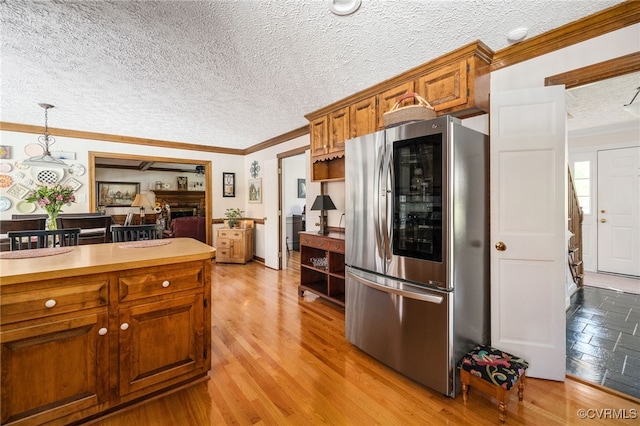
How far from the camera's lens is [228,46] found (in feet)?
7.14

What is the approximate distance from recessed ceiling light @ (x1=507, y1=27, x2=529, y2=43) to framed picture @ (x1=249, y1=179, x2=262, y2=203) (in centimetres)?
480

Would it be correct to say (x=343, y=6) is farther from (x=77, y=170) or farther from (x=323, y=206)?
(x=77, y=170)

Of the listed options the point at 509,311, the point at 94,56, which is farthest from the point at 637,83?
the point at 94,56

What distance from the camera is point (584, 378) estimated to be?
78.0 inches

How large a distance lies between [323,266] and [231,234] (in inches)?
114

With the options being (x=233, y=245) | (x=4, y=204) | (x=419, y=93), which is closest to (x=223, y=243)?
(x=233, y=245)

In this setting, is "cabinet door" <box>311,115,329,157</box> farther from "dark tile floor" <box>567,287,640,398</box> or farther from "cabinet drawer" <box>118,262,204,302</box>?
"dark tile floor" <box>567,287,640,398</box>

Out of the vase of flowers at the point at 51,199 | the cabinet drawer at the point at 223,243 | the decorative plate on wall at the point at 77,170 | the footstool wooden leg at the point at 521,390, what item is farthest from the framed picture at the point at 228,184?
the footstool wooden leg at the point at 521,390

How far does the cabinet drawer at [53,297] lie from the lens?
4.31 ft

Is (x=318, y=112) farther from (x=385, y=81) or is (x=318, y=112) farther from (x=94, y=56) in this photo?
(x=94, y=56)

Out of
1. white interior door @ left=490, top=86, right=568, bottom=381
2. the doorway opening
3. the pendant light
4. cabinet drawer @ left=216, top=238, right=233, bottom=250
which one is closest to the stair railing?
white interior door @ left=490, top=86, right=568, bottom=381

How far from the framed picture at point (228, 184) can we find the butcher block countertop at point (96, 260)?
425 centimetres

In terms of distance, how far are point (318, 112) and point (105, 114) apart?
Answer: 302 cm

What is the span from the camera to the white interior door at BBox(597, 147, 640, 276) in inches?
175
